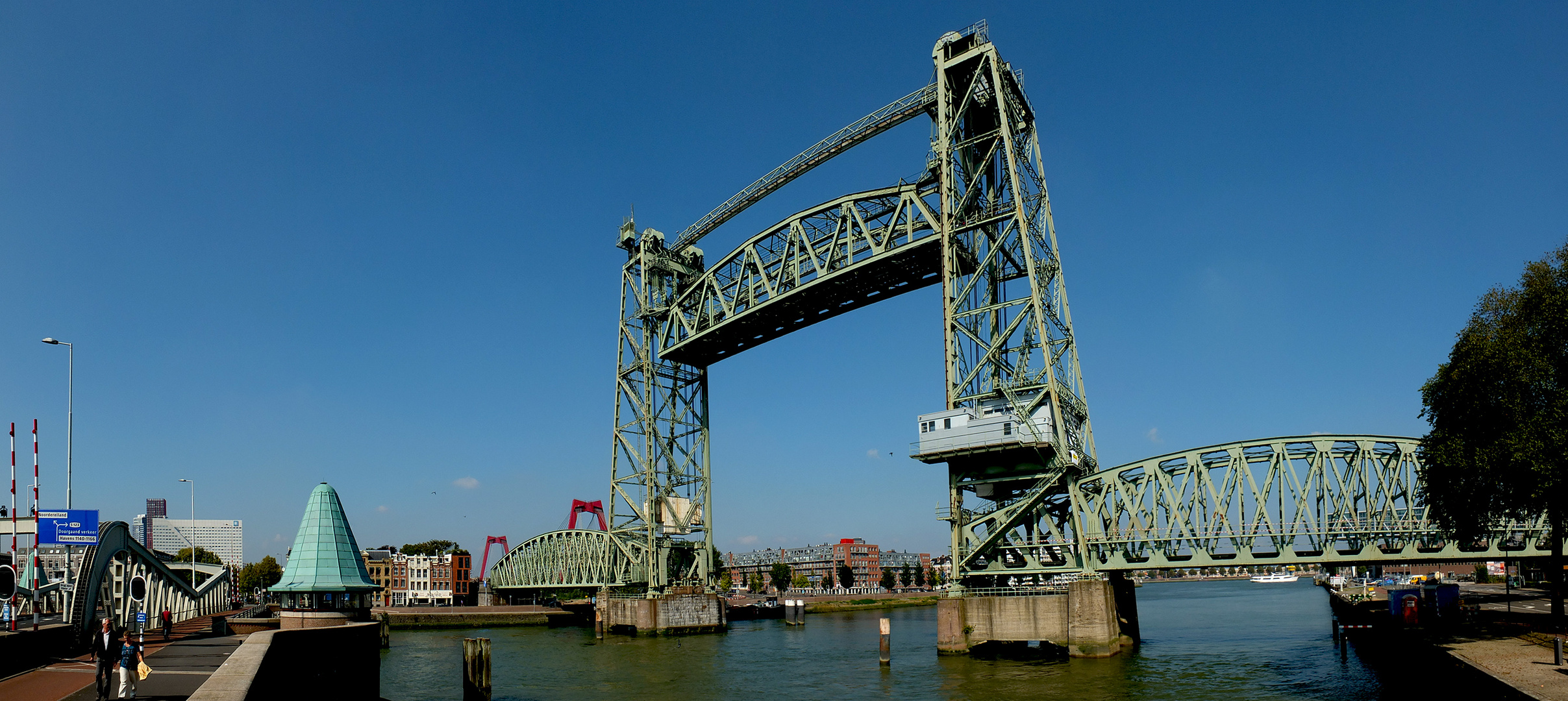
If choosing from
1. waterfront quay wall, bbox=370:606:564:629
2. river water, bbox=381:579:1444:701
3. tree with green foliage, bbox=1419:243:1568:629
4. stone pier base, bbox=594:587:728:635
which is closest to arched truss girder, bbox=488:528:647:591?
waterfront quay wall, bbox=370:606:564:629

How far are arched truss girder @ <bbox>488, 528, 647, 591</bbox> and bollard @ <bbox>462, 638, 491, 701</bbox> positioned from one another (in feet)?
116

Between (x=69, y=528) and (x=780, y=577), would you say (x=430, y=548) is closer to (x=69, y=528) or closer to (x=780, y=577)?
(x=780, y=577)

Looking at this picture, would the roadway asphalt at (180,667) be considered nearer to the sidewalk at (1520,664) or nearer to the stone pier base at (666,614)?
the sidewalk at (1520,664)

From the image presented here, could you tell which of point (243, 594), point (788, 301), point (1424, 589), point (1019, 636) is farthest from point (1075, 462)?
point (243, 594)

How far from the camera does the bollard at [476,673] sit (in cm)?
2502

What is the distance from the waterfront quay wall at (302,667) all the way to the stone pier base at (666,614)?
28877 mm

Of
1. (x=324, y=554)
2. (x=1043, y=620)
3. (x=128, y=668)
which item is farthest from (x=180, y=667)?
(x=1043, y=620)

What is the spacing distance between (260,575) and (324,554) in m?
89.5

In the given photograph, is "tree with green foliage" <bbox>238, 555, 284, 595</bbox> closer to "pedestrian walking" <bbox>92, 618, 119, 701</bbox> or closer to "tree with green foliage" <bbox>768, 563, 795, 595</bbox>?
"tree with green foliage" <bbox>768, 563, 795, 595</bbox>

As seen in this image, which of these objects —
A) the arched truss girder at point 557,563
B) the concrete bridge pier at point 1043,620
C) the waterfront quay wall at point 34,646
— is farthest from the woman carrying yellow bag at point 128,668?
the arched truss girder at point 557,563

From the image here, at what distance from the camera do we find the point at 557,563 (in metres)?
82.6

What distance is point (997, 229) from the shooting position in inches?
1476

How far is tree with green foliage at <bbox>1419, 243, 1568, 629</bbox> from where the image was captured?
21.2m

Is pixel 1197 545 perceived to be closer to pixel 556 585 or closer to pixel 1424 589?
pixel 1424 589
